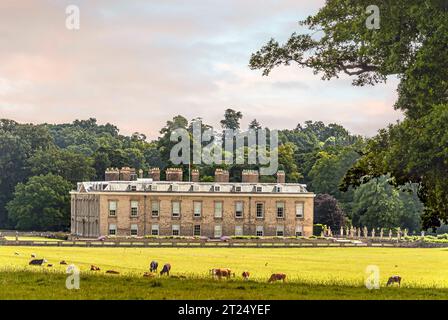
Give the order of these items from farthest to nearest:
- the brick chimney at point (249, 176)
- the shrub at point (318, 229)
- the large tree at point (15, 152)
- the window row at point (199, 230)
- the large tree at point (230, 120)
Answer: the large tree at point (230, 120)
the large tree at point (15, 152)
the shrub at point (318, 229)
the brick chimney at point (249, 176)
the window row at point (199, 230)

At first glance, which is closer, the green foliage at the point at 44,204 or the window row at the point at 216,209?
the window row at the point at 216,209

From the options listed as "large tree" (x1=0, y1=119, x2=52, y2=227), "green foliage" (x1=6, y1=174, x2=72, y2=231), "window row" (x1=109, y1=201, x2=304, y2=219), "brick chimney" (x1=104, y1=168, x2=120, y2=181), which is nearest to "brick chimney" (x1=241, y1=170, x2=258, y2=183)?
"window row" (x1=109, y1=201, x2=304, y2=219)

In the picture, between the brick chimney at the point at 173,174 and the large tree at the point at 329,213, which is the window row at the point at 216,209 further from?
the large tree at the point at 329,213

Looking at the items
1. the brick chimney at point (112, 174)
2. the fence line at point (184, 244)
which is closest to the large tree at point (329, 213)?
the fence line at point (184, 244)

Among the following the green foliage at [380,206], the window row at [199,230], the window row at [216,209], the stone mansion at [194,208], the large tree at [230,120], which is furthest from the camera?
the large tree at [230,120]

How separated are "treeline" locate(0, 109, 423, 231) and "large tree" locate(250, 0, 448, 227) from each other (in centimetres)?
5759

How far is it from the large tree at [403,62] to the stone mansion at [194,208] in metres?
53.9

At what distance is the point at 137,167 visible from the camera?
12175 centimetres

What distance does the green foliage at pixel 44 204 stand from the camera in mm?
A: 92375

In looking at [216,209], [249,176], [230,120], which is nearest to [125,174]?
[216,209]

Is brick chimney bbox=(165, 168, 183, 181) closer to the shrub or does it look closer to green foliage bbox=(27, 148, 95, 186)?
the shrub

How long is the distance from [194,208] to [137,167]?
40.3m

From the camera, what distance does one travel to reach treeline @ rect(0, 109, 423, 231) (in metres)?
92.3
